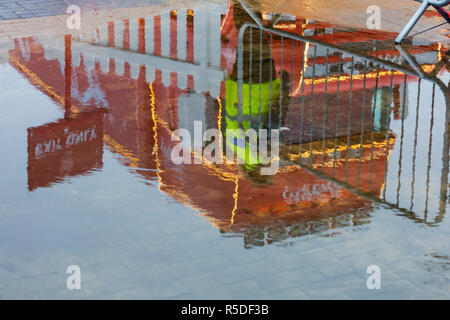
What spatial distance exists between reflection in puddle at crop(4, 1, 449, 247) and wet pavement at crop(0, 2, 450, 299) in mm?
23

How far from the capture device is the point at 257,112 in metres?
8.20

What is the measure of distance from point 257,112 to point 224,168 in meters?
1.39

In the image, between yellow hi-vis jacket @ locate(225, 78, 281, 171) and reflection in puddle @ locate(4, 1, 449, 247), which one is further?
yellow hi-vis jacket @ locate(225, 78, 281, 171)

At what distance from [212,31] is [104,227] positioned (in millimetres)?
5677

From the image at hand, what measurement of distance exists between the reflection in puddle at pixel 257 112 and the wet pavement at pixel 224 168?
2cm

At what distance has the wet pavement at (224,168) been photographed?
5.29 meters

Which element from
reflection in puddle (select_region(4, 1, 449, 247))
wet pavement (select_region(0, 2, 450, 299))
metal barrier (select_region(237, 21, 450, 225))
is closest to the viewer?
wet pavement (select_region(0, 2, 450, 299))

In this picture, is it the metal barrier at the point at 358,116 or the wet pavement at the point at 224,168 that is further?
the metal barrier at the point at 358,116

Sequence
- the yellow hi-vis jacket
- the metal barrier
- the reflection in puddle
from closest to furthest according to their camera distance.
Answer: the reflection in puddle
the metal barrier
the yellow hi-vis jacket

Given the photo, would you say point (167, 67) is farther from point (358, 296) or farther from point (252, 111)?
point (358, 296)

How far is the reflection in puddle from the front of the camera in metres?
6.39

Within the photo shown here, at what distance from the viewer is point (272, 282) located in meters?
5.15

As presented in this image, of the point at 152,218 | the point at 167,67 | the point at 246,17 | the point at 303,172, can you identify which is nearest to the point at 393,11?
the point at 246,17

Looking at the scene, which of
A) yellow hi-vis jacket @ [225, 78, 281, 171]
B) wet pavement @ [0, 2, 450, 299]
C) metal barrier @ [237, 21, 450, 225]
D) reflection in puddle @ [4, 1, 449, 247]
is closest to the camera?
Result: wet pavement @ [0, 2, 450, 299]
